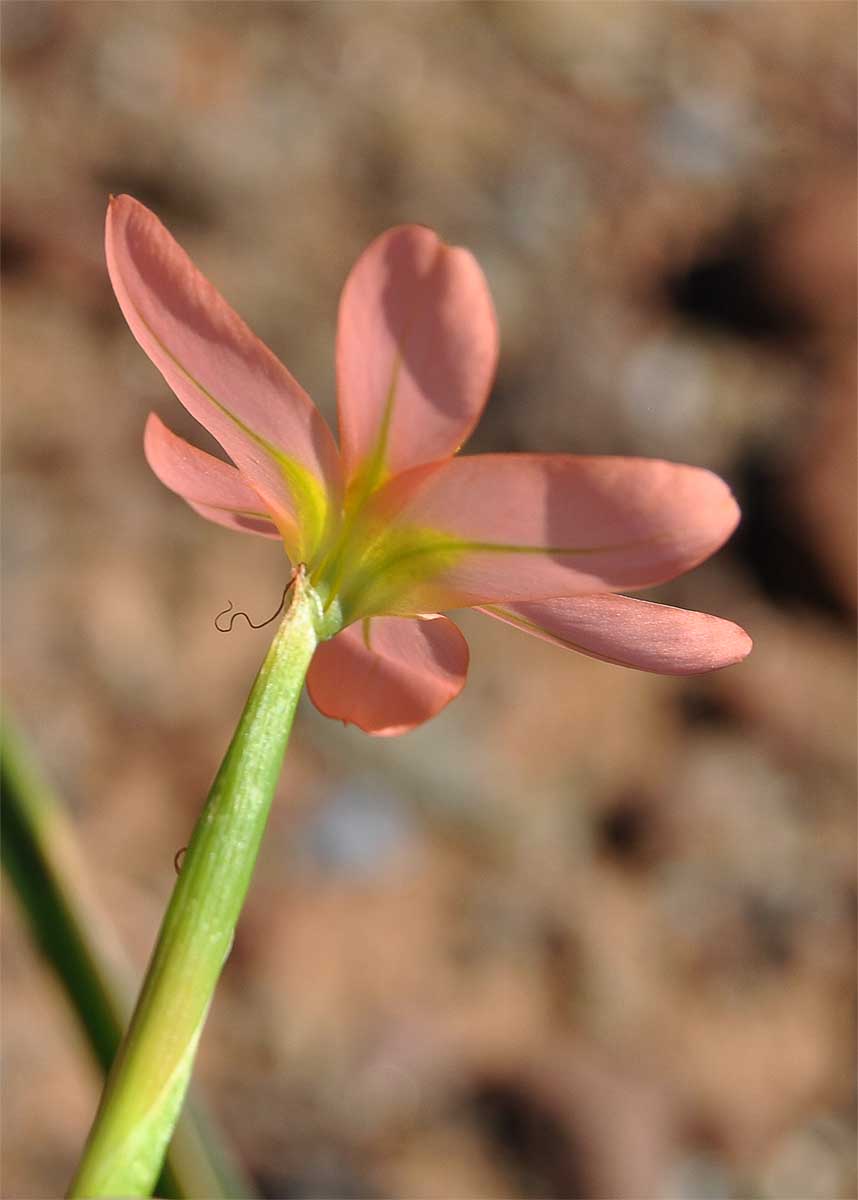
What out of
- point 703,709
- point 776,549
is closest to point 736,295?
point 776,549

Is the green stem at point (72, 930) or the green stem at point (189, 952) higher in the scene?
the green stem at point (189, 952)

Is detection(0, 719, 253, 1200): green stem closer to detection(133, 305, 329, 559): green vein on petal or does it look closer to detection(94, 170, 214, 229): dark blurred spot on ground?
detection(133, 305, 329, 559): green vein on petal

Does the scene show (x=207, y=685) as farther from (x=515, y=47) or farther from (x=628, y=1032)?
(x=515, y=47)

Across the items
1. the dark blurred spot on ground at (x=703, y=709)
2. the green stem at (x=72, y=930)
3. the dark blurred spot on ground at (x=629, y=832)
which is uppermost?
the green stem at (x=72, y=930)

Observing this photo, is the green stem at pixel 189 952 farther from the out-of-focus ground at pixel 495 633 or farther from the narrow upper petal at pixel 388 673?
the out-of-focus ground at pixel 495 633

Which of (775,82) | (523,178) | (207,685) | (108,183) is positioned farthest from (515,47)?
(207,685)

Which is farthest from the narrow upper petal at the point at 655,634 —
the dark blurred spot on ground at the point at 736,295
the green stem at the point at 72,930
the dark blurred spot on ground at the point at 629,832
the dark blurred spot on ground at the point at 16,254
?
the dark blurred spot on ground at the point at 16,254
